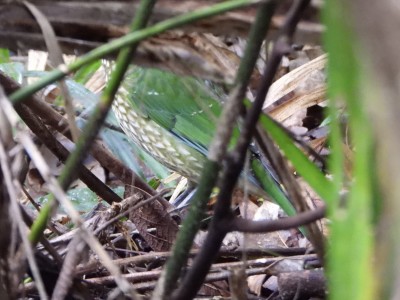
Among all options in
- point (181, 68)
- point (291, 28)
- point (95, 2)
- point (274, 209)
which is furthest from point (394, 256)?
point (274, 209)

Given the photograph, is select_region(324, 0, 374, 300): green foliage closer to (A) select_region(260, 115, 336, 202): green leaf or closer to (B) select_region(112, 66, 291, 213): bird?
(A) select_region(260, 115, 336, 202): green leaf

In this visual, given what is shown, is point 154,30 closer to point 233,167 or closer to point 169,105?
point 233,167

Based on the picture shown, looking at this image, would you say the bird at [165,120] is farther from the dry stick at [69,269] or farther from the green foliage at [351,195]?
the green foliage at [351,195]

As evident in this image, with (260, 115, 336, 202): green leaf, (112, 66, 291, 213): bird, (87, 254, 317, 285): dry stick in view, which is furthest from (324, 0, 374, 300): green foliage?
(112, 66, 291, 213): bird

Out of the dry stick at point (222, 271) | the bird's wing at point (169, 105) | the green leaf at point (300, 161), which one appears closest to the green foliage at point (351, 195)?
the green leaf at point (300, 161)

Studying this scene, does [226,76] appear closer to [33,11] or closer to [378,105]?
[33,11]
